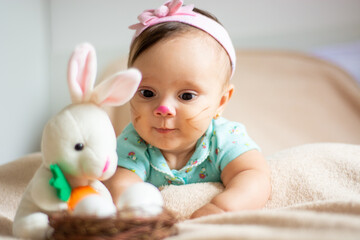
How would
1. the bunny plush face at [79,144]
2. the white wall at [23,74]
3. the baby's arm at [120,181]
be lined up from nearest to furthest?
the bunny plush face at [79,144], the baby's arm at [120,181], the white wall at [23,74]

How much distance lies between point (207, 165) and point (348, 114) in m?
1.03

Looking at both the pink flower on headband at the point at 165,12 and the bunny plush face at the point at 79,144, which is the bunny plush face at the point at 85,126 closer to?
the bunny plush face at the point at 79,144

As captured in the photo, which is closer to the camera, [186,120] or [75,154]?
[75,154]

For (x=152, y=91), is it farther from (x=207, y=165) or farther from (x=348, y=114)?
(x=348, y=114)

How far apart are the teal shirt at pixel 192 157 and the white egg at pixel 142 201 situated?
1.27 feet

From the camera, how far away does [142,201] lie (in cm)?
70

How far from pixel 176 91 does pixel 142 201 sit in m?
0.38

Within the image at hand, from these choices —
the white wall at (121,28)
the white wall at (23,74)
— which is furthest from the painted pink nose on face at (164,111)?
the white wall at (121,28)

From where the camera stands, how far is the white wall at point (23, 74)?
65.6 inches

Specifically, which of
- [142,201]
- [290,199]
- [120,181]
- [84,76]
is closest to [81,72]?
[84,76]

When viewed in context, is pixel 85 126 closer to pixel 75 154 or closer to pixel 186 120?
pixel 75 154

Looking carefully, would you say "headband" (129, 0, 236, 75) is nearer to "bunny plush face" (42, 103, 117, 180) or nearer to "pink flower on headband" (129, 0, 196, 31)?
"pink flower on headband" (129, 0, 196, 31)

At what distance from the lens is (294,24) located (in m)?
2.30

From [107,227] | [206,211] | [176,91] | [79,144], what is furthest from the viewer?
[176,91]
